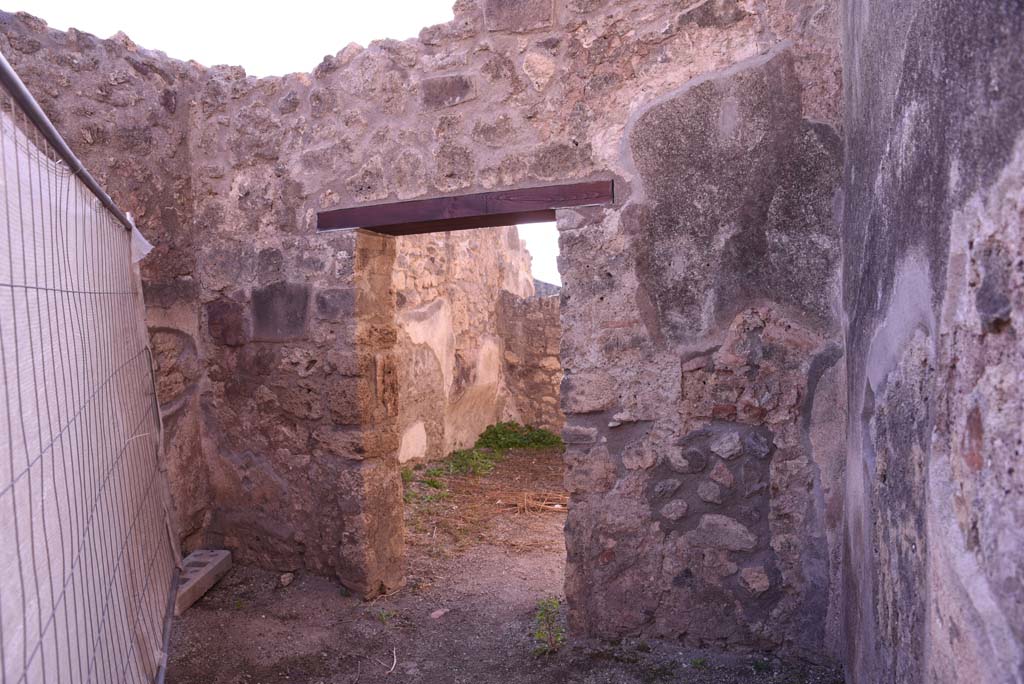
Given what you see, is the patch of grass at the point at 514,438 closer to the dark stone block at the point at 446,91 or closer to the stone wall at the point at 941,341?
the dark stone block at the point at 446,91

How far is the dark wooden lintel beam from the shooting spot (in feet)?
9.35

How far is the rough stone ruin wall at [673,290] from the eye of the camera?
3.89 feet

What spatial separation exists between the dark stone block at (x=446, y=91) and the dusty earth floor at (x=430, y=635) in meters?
2.21

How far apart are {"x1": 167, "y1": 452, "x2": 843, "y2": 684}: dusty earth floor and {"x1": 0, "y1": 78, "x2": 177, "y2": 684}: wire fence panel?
1.39 feet

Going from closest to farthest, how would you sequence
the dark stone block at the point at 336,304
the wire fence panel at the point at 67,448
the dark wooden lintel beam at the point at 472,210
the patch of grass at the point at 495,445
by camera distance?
the wire fence panel at the point at 67,448
the dark wooden lintel beam at the point at 472,210
the dark stone block at the point at 336,304
the patch of grass at the point at 495,445

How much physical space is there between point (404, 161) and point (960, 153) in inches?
94.3

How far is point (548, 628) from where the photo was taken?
123 inches

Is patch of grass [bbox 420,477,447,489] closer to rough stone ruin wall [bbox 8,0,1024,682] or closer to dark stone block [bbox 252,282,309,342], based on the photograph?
rough stone ruin wall [bbox 8,0,1024,682]

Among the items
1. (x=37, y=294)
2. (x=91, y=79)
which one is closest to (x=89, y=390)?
(x=37, y=294)

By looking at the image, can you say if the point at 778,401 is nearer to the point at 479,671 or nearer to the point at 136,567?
the point at 479,671

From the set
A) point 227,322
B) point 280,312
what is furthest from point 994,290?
point 227,322

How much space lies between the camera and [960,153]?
1142 mm

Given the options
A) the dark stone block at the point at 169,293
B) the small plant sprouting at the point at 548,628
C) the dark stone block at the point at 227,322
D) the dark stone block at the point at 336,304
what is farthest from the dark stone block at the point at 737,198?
the dark stone block at the point at 169,293

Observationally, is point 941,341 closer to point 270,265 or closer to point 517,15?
→ point 517,15
